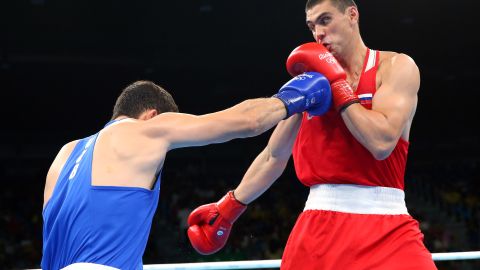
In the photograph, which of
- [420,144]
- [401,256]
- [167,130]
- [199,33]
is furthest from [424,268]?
[420,144]

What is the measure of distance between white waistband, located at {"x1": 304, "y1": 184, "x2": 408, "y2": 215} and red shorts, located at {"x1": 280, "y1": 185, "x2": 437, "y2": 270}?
0.02m

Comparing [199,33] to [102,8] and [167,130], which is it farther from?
[167,130]

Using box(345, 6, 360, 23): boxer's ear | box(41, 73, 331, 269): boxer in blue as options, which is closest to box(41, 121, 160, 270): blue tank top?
box(41, 73, 331, 269): boxer in blue

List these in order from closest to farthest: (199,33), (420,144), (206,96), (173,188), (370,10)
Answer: (370,10) < (199,33) < (173,188) < (206,96) < (420,144)

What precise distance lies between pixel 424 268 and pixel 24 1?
8.59 meters

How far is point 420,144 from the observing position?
53.5ft

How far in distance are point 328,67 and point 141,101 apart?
72 centimetres

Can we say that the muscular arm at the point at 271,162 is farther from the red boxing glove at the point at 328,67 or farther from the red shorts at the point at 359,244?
the red shorts at the point at 359,244

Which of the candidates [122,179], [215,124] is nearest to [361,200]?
[215,124]

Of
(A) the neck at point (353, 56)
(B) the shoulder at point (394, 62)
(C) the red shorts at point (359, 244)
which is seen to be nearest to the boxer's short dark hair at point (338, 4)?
(A) the neck at point (353, 56)

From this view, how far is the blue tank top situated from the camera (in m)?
2.04

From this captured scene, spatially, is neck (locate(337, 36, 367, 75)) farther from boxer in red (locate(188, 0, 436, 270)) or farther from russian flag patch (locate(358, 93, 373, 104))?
russian flag patch (locate(358, 93, 373, 104))

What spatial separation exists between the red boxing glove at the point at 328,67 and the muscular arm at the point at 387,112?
0.05 meters

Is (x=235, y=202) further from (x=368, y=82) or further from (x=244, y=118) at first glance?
(x=368, y=82)
